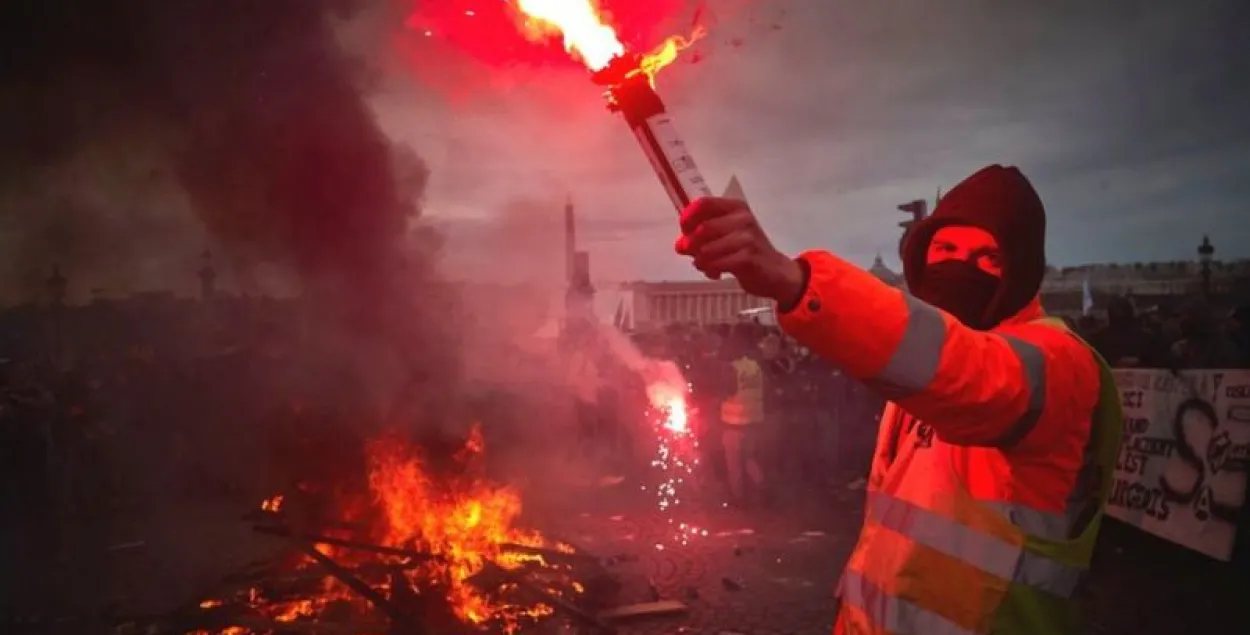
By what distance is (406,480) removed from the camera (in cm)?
698

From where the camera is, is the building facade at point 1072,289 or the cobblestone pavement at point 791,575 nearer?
the cobblestone pavement at point 791,575

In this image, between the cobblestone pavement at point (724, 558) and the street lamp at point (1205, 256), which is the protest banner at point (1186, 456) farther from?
the street lamp at point (1205, 256)

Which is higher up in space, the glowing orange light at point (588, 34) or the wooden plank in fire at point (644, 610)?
the glowing orange light at point (588, 34)

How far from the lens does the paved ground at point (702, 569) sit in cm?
606

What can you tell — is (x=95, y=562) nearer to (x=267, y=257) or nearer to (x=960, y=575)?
(x=267, y=257)

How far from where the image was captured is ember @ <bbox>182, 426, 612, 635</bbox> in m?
5.52

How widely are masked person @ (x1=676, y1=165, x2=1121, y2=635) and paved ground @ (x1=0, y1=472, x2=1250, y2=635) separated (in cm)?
428

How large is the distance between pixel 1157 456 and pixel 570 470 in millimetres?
8062

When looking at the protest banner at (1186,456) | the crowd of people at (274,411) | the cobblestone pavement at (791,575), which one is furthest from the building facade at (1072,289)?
the protest banner at (1186,456)

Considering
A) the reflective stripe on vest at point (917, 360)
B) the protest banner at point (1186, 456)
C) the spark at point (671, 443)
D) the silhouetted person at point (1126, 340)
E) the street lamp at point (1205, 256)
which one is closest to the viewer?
the reflective stripe on vest at point (917, 360)

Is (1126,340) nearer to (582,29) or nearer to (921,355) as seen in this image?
(582,29)

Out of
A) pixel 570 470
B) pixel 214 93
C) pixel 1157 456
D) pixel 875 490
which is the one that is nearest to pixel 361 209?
pixel 214 93

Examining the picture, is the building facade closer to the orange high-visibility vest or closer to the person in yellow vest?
the person in yellow vest

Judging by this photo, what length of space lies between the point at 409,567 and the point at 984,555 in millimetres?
4944
